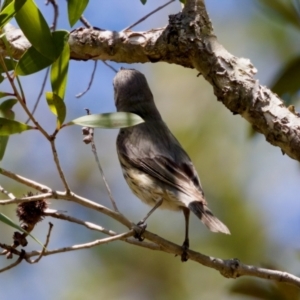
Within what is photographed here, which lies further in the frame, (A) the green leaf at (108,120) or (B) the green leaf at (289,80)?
(B) the green leaf at (289,80)

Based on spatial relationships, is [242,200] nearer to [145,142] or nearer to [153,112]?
[153,112]

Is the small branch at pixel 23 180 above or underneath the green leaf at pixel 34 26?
underneath

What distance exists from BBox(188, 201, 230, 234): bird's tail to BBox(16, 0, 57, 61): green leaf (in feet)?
3.52

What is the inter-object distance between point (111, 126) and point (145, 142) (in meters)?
1.31

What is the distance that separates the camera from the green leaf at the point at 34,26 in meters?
1.76

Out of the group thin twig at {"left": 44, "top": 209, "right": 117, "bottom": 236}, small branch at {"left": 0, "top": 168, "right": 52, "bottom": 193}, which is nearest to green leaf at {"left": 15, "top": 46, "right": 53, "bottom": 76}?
small branch at {"left": 0, "top": 168, "right": 52, "bottom": 193}

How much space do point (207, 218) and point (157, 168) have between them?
535 mm

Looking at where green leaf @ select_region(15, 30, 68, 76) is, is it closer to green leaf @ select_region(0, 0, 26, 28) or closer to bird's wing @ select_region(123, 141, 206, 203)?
green leaf @ select_region(0, 0, 26, 28)

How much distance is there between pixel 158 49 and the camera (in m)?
2.61

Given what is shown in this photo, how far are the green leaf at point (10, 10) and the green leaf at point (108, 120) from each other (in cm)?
37

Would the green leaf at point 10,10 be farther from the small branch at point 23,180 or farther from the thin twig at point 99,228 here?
the thin twig at point 99,228

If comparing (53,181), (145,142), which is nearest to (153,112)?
(145,142)

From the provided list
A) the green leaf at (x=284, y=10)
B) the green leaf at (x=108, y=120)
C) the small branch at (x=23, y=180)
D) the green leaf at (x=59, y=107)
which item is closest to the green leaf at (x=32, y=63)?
the green leaf at (x=59, y=107)

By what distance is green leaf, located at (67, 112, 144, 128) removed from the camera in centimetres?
185
